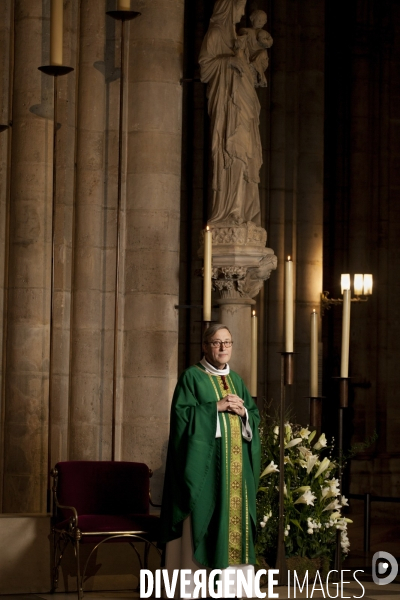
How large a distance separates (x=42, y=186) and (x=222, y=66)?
237 cm

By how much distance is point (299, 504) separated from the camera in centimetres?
750

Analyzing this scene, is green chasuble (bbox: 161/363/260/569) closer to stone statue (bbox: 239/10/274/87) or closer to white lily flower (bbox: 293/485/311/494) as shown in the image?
white lily flower (bbox: 293/485/311/494)

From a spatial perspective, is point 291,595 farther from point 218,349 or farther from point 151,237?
point 151,237

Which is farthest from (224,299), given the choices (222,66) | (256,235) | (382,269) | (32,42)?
(382,269)

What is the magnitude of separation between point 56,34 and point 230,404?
296 cm

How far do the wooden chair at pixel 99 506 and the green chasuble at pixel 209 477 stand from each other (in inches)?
18.4

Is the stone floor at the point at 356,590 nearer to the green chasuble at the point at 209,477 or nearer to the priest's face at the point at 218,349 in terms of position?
the green chasuble at the point at 209,477

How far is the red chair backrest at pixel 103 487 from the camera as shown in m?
7.46

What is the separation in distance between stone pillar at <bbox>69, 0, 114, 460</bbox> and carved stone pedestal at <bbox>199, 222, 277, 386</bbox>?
1410mm

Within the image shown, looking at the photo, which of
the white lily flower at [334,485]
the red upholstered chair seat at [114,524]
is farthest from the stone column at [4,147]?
the white lily flower at [334,485]

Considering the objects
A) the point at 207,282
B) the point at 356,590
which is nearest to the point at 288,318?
the point at 207,282

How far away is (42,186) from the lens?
340 inches

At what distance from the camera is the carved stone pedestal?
32.9 ft

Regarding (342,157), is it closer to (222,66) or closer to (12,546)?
(222,66)
